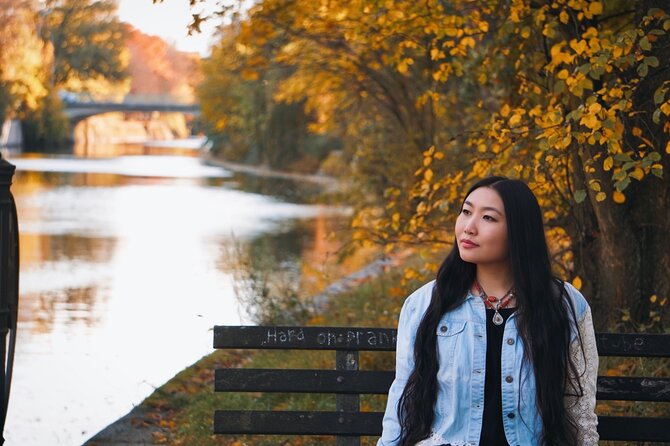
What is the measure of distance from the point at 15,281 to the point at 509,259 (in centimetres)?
308

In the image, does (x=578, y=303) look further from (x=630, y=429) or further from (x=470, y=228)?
(x=630, y=429)

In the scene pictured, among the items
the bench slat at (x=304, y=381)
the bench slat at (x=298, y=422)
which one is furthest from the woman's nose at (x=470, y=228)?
the bench slat at (x=298, y=422)

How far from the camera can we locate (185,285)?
1562 centimetres

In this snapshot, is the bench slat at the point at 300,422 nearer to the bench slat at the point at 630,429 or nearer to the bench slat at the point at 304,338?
the bench slat at the point at 304,338

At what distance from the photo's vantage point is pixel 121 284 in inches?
616

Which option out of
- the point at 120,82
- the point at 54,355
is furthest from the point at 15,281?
the point at 120,82

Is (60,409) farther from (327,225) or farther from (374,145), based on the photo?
(327,225)

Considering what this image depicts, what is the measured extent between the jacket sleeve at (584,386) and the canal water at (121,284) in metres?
4.57

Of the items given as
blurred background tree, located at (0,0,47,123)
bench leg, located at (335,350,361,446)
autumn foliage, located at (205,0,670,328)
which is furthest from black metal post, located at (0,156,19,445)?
blurred background tree, located at (0,0,47,123)

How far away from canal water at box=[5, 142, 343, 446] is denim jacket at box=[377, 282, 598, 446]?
4.34m

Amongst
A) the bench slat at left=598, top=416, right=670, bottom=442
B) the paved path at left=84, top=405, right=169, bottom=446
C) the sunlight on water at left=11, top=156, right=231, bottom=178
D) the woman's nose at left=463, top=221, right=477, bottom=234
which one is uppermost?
the woman's nose at left=463, top=221, right=477, bottom=234

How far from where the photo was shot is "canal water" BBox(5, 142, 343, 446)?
899 centimetres

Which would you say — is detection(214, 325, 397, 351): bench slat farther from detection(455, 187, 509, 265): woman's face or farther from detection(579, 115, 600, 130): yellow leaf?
detection(579, 115, 600, 130): yellow leaf

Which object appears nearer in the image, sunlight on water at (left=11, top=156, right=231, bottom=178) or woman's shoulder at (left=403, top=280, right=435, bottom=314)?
woman's shoulder at (left=403, top=280, right=435, bottom=314)
